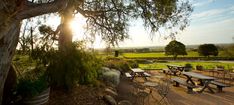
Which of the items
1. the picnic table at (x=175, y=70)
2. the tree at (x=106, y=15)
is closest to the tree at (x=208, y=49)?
the picnic table at (x=175, y=70)

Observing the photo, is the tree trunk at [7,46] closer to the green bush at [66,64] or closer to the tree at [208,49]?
the green bush at [66,64]

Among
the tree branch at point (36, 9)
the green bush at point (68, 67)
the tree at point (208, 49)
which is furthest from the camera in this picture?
the tree at point (208, 49)

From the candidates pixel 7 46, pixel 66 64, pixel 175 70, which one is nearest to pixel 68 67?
pixel 66 64

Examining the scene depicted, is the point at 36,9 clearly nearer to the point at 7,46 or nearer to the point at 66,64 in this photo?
the point at 7,46

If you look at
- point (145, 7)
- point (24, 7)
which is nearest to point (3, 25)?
point (24, 7)

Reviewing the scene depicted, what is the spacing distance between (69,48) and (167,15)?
141 inches

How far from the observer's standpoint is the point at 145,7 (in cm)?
845

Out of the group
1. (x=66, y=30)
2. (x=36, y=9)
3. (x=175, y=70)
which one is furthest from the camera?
(x=175, y=70)

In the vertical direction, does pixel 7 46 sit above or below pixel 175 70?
above

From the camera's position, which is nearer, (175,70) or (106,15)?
(106,15)

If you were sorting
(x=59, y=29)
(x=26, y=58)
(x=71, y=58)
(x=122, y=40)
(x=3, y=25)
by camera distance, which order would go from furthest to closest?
1. (x=122, y=40)
2. (x=59, y=29)
3. (x=26, y=58)
4. (x=71, y=58)
5. (x=3, y=25)

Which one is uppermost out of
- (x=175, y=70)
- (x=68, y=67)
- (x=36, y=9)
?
(x=36, y=9)

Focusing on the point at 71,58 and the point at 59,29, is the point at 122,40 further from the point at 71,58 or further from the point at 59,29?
the point at 71,58

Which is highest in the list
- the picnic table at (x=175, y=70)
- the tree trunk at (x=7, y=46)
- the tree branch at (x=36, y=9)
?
the tree branch at (x=36, y=9)
